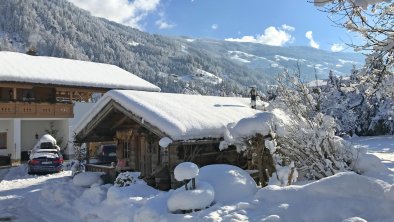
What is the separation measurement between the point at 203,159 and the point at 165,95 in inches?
120

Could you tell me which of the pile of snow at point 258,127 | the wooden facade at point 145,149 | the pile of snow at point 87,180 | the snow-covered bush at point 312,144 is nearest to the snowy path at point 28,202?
the pile of snow at point 87,180

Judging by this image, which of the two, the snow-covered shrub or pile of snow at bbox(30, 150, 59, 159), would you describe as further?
pile of snow at bbox(30, 150, 59, 159)

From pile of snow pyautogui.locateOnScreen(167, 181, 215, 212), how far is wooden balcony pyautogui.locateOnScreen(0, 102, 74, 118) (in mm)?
20344

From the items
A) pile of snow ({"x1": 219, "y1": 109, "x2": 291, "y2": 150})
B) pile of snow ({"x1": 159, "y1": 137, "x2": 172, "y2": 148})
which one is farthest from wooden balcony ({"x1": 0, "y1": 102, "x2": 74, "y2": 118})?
pile of snow ({"x1": 219, "y1": 109, "x2": 291, "y2": 150})

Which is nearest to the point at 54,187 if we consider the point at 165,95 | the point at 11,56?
the point at 165,95

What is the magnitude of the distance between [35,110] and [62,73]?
11.2 ft

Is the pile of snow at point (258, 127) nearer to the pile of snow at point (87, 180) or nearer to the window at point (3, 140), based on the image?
the pile of snow at point (87, 180)

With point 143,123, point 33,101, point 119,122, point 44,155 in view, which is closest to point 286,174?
point 143,123

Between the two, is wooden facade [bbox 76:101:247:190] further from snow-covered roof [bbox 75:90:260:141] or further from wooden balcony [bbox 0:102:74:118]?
wooden balcony [bbox 0:102:74:118]

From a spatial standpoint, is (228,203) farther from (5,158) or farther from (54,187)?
(5,158)

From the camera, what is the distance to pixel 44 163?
20.9 meters

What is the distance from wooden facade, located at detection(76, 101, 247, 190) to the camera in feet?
42.7

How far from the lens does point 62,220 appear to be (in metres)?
11.5

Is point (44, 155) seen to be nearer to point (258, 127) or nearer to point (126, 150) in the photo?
point (126, 150)
